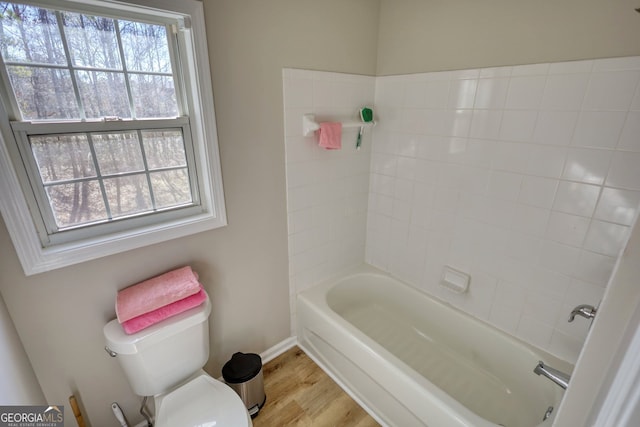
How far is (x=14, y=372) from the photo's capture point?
3.23ft

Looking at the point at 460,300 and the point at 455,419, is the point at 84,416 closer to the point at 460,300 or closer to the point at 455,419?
the point at 455,419

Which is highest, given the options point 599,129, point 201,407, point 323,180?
point 599,129

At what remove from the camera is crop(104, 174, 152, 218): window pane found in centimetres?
126

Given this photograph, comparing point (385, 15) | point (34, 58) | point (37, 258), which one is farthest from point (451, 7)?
point (37, 258)

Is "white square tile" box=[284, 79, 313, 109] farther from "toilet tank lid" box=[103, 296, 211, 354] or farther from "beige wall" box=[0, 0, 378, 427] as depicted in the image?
"toilet tank lid" box=[103, 296, 211, 354]

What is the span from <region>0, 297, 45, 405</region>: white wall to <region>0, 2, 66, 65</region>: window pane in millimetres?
851

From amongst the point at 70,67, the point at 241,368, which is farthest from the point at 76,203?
the point at 241,368

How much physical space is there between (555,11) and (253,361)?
219cm

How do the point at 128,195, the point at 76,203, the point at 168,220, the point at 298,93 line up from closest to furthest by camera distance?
the point at 76,203 → the point at 128,195 → the point at 168,220 → the point at 298,93

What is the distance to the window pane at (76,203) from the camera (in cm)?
115

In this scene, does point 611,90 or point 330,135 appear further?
point 330,135

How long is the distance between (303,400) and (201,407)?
2.22 ft

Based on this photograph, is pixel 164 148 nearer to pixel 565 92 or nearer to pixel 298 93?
pixel 298 93

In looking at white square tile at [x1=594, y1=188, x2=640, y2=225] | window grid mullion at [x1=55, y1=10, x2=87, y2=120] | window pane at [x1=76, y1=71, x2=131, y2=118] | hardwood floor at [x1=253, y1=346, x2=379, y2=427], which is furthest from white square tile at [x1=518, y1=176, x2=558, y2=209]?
window grid mullion at [x1=55, y1=10, x2=87, y2=120]
